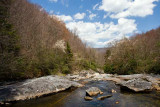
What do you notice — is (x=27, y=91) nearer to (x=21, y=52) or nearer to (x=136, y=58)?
(x=21, y=52)

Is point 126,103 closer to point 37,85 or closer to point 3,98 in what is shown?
point 37,85

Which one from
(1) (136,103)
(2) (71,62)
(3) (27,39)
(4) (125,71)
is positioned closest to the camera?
(1) (136,103)

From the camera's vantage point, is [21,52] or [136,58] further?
[136,58]

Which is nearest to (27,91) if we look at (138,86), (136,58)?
(138,86)

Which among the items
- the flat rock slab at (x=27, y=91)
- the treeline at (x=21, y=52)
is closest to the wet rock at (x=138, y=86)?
the flat rock slab at (x=27, y=91)

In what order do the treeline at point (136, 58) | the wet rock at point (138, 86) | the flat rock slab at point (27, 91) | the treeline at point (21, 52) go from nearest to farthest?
the flat rock slab at point (27, 91)
the wet rock at point (138, 86)
the treeline at point (21, 52)
the treeline at point (136, 58)

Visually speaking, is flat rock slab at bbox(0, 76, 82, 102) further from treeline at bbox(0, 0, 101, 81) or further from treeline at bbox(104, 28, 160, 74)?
treeline at bbox(104, 28, 160, 74)

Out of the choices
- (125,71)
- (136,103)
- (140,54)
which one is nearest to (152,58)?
(140,54)

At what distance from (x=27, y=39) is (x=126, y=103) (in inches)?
719

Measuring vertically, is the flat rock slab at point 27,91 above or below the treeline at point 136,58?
below

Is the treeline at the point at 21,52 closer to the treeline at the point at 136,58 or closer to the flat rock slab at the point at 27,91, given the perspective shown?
the flat rock slab at the point at 27,91

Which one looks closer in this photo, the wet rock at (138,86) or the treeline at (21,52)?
the wet rock at (138,86)

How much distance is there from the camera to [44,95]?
348 inches

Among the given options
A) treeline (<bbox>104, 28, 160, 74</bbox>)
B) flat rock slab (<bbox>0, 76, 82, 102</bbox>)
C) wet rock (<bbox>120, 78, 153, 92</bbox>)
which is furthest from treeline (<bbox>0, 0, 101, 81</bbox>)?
treeline (<bbox>104, 28, 160, 74</bbox>)
